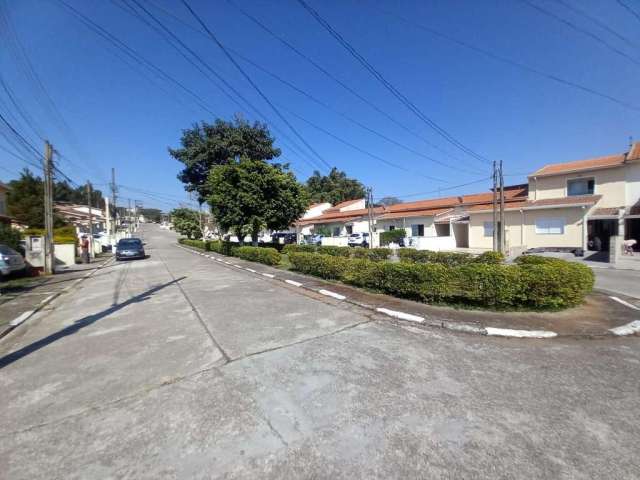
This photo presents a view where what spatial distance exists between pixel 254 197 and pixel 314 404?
15.1 m

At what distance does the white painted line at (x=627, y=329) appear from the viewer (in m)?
4.67

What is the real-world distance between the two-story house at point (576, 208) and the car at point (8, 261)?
28.8 metres

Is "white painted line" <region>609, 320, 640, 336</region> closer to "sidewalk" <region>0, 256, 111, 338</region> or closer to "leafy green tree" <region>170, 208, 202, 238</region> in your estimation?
"sidewalk" <region>0, 256, 111, 338</region>

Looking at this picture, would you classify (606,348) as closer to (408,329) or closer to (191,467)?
(408,329)

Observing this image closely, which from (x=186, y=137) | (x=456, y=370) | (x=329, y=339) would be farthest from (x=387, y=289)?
(x=186, y=137)

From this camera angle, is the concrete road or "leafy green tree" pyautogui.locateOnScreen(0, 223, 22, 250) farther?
"leafy green tree" pyautogui.locateOnScreen(0, 223, 22, 250)

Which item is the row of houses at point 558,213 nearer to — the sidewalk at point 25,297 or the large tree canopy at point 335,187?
the sidewalk at point 25,297

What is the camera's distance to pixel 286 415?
2.65m

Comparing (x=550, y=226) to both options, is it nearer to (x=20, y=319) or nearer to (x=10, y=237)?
(x=20, y=319)

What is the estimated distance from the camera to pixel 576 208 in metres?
19.9

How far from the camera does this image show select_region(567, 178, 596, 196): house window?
21.4 m

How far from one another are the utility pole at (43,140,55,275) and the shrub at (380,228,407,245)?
24.6m

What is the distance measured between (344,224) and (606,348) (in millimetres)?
32458

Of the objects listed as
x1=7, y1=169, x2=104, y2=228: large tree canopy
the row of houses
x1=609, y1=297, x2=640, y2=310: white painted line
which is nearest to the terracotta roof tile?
the row of houses
